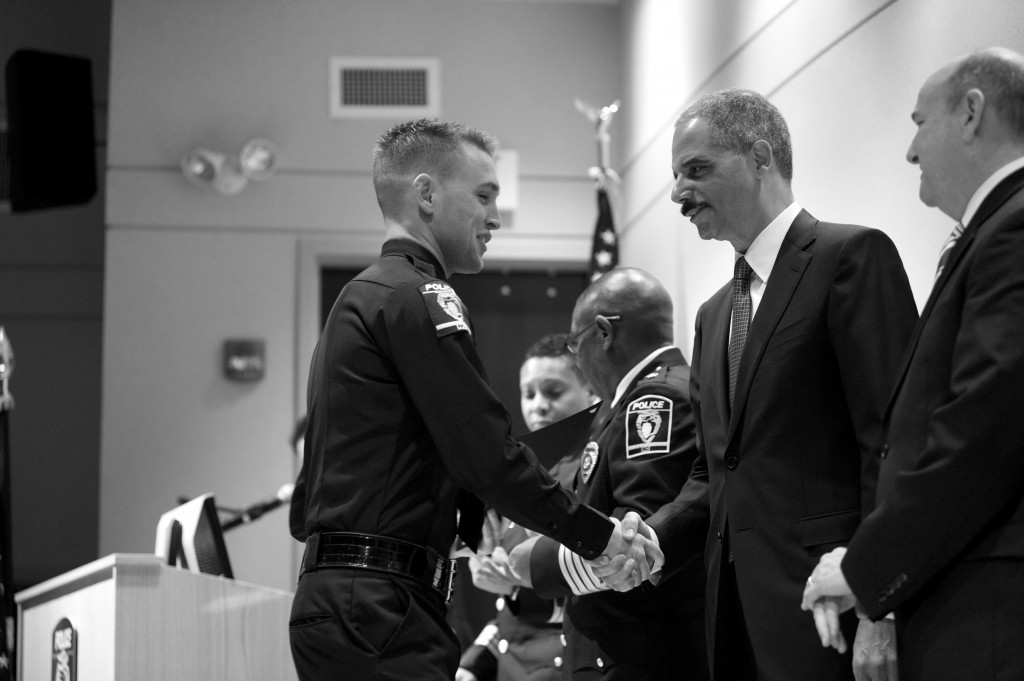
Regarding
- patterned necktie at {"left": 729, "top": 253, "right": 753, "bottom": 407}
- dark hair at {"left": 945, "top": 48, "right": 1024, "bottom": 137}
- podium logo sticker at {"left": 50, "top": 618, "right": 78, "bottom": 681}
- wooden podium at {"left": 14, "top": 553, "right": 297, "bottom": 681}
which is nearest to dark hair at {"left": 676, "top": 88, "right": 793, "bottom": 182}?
patterned necktie at {"left": 729, "top": 253, "right": 753, "bottom": 407}

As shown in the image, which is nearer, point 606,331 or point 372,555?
point 372,555

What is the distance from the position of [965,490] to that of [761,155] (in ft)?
3.41

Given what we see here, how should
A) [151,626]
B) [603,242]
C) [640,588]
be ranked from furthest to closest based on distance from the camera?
[603,242] < [151,626] < [640,588]

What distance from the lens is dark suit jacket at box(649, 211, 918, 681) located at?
6.85 feet

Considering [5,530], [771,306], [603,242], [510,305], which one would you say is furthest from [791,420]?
[510,305]

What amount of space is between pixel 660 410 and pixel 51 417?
17.2 feet

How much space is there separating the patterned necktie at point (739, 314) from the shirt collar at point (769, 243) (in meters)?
0.03

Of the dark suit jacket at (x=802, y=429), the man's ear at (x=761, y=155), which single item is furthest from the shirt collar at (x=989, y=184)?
the man's ear at (x=761, y=155)

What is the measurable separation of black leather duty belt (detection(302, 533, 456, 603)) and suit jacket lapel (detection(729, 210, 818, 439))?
2.05ft

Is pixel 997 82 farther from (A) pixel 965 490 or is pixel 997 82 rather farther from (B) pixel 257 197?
(B) pixel 257 197

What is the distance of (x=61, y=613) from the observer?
313 cm

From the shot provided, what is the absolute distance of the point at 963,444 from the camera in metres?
1.68

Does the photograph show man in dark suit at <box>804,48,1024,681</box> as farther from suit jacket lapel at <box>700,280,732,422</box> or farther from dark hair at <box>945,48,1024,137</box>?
suit jacket lapel at <box>700,280,732,422</box>

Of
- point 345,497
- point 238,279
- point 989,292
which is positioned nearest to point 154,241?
point 238,279
